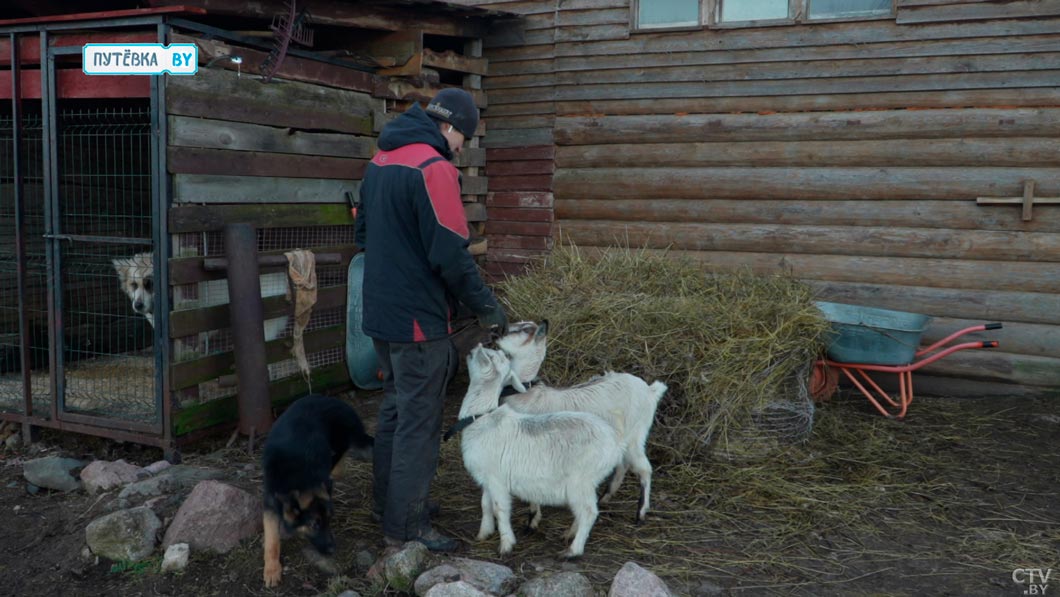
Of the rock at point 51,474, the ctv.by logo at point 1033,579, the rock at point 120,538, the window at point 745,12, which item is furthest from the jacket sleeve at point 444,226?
the window at point 745,12

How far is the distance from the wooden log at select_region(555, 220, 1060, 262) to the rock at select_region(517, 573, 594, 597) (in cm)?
435

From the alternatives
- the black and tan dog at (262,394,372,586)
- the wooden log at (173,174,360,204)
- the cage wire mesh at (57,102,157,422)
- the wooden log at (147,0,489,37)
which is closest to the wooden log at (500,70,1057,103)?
the wooden log at (147,0,489,37)

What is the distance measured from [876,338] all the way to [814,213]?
1.60m

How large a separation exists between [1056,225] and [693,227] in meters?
2.87

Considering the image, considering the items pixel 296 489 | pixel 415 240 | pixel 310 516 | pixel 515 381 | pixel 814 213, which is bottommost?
pixel 310 516

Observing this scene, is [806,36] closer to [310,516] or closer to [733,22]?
[733,22]

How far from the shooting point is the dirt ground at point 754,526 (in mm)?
3979

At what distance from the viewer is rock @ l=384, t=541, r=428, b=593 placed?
12.4 ft

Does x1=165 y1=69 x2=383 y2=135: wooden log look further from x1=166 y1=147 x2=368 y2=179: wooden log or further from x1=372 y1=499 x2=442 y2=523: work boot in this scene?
x1=372 y1=499 x2=442 y2=523: work boot

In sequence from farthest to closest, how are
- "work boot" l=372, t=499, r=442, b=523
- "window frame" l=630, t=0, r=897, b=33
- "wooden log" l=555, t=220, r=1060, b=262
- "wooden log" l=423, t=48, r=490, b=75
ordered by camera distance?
"wooden log" l=423, t=48, r=490, b=75 → "window frame" l=630, t=0, r=897, b=33 → "wooden log" l=555, t=220, r=1060, b=262 → "work boot" l=372, t=499, r=442, b=523

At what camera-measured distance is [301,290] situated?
20.4 feet

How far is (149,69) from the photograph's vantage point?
5.22 metres

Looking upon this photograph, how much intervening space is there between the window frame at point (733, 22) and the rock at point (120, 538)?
5927 mm

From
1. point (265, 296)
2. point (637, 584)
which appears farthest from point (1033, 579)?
point (265, 296)
